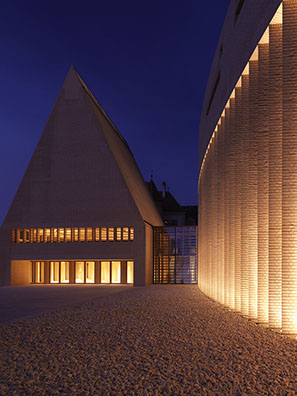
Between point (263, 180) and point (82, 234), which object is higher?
point (263, 180)

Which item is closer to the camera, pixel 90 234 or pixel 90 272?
pixel 90 234

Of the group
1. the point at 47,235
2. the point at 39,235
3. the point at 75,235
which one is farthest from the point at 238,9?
the point at 39,235

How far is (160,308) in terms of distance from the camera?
13164 mm

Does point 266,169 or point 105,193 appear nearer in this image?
point 266,169

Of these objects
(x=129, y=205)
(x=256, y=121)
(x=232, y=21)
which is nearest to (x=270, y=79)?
(x=256, y=121)

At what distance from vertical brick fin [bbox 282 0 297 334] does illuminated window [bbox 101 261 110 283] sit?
20880 mm

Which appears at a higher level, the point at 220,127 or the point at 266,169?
the point at 220,127

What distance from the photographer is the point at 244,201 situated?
11.7 meters

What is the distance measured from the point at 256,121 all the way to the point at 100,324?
22.9 ft

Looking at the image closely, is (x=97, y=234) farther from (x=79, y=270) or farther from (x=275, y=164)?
(x=275, y=164)

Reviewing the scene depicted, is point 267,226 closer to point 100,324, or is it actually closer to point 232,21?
point 100,324

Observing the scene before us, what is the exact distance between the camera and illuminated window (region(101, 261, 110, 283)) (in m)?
28.6

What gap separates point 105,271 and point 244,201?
1881cm

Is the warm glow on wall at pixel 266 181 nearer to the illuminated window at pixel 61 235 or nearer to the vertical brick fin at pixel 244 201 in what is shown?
the vertical brick fin at pixel 244 201
